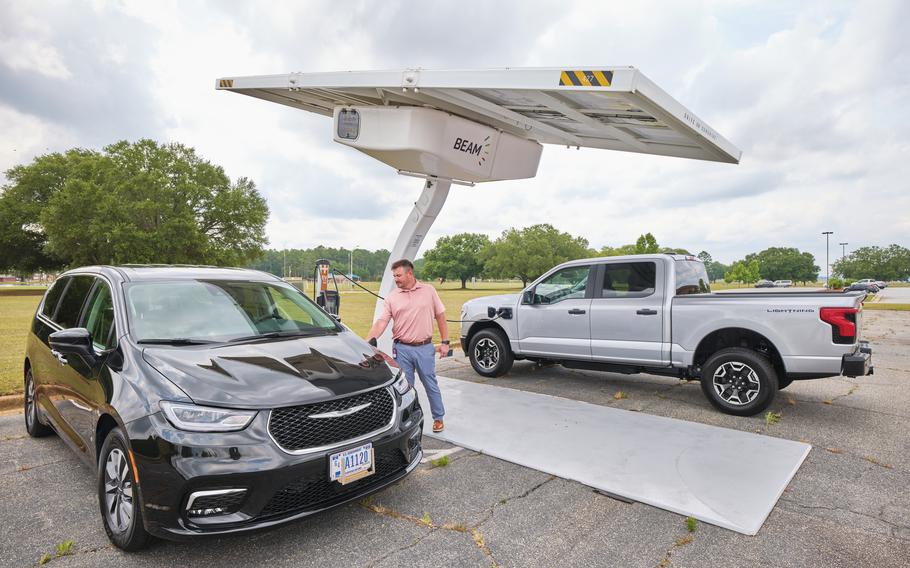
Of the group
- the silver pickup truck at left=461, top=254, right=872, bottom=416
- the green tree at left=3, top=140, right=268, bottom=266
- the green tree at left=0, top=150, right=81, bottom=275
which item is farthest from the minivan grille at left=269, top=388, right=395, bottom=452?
the green tree at left=0, top=150, right=81, bottom=275

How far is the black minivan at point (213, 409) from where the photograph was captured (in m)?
2.55

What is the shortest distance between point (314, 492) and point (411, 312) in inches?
84.6

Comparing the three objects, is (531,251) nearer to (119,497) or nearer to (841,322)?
(841,322)

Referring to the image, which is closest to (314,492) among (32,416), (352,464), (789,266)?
(352,464)

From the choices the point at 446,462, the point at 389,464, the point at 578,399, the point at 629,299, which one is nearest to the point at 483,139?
the point at 629,299

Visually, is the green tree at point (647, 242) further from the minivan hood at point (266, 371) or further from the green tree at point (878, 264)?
the green tree at point (878, 264)

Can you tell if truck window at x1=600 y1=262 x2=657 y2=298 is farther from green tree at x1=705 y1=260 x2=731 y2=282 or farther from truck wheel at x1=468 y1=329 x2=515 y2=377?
green tree at x1=705 y1=260 x2=731 y2=282

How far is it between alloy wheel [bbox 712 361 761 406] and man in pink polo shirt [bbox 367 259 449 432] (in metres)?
3.30

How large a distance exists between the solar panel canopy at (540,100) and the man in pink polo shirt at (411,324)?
6.37 ft

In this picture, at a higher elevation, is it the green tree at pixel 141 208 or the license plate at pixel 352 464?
the green tree at pixel 141 208

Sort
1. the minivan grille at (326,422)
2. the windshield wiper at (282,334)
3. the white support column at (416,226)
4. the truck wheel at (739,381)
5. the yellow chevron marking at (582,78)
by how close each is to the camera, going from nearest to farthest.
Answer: the minivan grille at (326,422), the windshield wiper at (282,334), the yellow chevron marking at (582,78), the truck wheel at (739,381), the white support column at (416,226)

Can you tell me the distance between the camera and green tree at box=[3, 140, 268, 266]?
37.2m

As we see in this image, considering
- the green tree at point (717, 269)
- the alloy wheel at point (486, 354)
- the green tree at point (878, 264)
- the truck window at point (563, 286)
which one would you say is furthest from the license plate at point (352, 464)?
the green tree at point (717, 269)

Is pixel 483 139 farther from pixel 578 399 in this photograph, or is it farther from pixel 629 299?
pixel 578 399
